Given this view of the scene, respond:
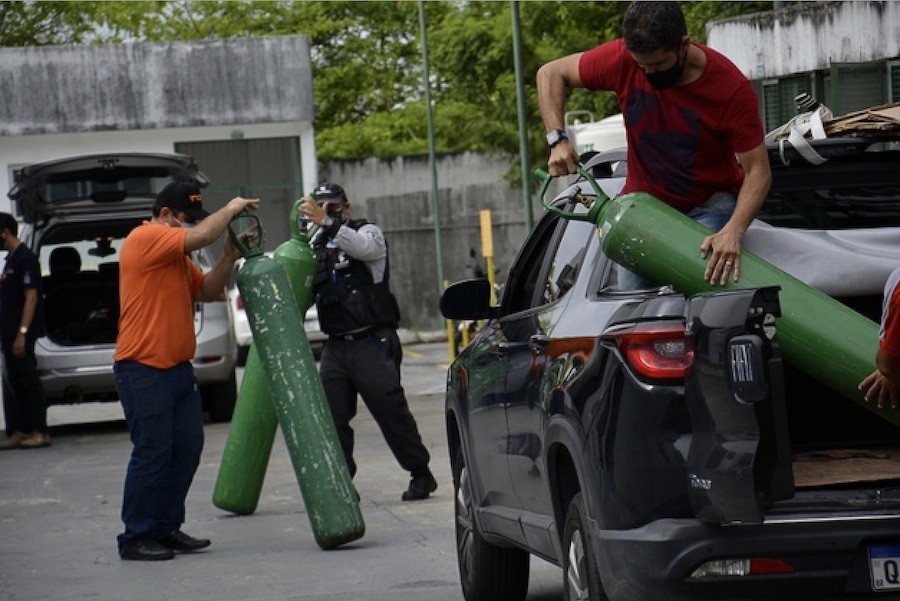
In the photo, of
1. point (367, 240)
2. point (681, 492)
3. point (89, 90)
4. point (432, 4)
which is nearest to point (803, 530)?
point (681, 492)

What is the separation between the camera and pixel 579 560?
5824 mm

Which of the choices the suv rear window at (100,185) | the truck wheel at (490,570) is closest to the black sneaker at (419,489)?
the truck wheel at (490,570)

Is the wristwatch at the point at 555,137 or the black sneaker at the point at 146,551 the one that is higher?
the wristwatch at the point at 555,137

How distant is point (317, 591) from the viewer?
Answer: 8445 millimetres

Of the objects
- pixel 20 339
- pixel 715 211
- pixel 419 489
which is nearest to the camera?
pixel 715 211

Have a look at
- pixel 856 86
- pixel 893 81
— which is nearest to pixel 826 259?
pixel 893 81

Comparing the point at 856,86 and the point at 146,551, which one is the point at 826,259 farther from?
the point at 856,86

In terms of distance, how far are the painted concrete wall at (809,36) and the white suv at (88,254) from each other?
209 inches

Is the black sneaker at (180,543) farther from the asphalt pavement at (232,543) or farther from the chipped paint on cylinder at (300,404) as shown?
the chipped paint on cylinder at (300,404)

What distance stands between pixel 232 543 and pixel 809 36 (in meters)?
8.77

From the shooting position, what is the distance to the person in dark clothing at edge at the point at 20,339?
1588cm

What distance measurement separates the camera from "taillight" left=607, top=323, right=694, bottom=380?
5121mm

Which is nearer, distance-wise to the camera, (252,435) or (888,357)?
(888,357)

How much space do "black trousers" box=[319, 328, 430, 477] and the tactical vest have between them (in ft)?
0.39
